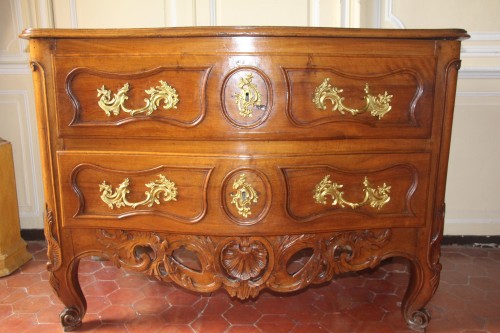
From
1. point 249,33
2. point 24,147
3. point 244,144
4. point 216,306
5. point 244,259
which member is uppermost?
point 249,33

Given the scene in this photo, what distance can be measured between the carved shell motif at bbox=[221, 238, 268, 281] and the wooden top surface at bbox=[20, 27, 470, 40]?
0.66 meters

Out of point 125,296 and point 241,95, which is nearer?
point 241,95

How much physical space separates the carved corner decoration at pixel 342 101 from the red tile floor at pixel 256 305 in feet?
2.82

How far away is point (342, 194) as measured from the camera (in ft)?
4.50

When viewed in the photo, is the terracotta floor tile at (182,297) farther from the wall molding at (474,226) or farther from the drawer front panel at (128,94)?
the wall molding at (474,226)

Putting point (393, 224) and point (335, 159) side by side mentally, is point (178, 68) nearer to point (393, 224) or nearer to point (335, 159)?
point (335, 159)

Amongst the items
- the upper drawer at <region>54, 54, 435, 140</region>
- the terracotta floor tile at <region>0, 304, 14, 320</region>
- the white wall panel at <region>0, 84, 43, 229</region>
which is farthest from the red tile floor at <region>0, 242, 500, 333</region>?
the upper drawer at <region>54, 54, 435, 140</region>

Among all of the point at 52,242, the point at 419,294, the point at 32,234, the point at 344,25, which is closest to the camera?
the point at 52,242

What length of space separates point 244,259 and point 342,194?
39 cm

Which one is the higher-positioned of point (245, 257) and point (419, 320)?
point (245, 257)

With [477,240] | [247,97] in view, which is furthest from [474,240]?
[247,97]

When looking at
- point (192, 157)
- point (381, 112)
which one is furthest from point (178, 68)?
point (381, 112)

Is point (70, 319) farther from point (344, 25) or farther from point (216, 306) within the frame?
point (344, 25)

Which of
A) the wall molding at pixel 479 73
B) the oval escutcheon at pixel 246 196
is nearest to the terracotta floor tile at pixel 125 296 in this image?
the oval escutcheon at pixel 246 196
